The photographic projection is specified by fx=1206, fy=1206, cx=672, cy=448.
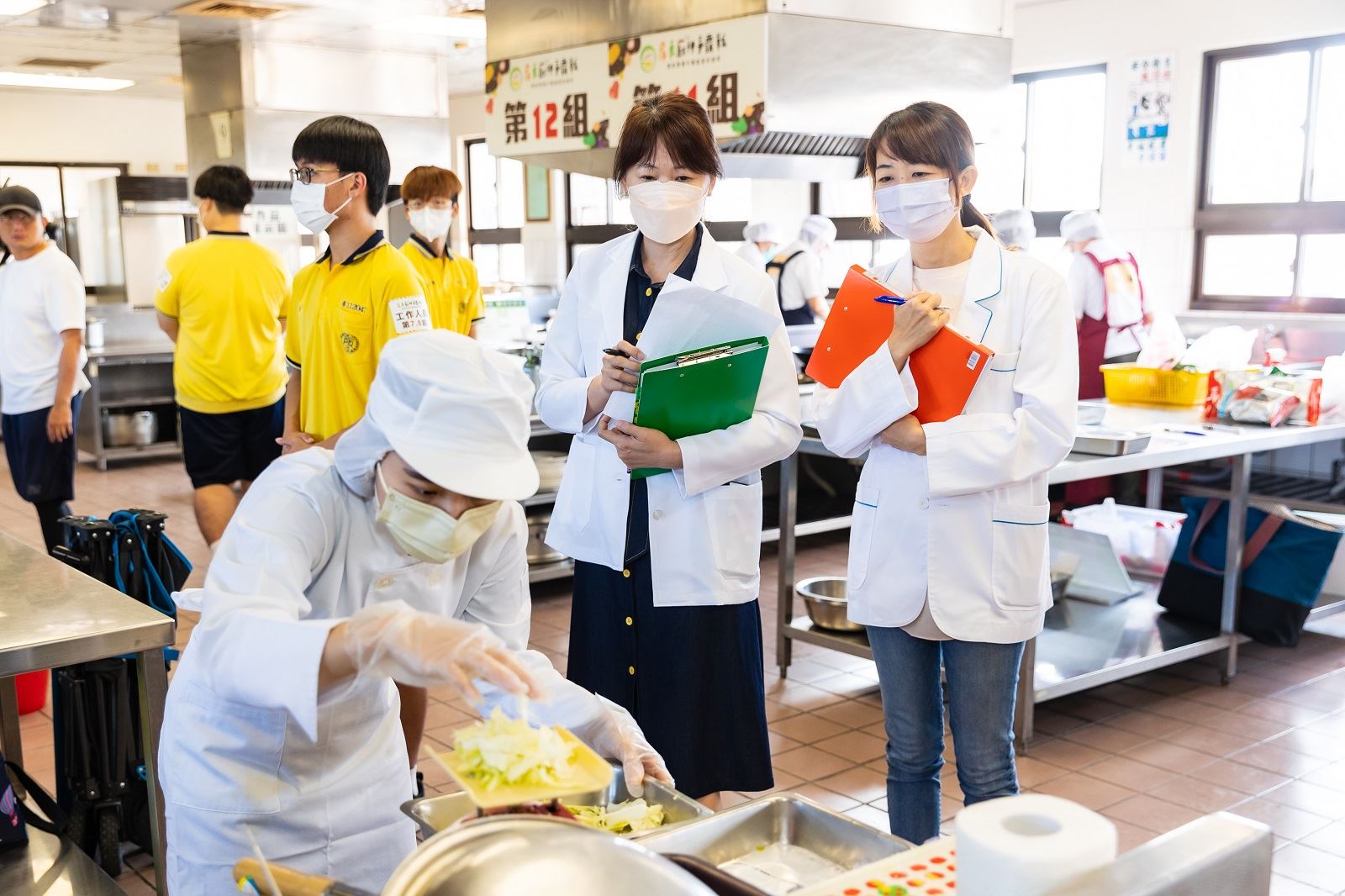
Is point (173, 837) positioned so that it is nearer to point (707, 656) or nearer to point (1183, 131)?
point (707, 656)

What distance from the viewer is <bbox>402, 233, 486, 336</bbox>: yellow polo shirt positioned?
4355 millimetres

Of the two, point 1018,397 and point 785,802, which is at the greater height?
point 1018,397

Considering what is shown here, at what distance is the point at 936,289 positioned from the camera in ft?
7.73

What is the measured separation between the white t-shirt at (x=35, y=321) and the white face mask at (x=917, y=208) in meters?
3.54

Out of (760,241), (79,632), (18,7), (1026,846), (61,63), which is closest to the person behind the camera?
(1026,846)

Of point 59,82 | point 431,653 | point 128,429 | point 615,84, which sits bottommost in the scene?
point 128,429

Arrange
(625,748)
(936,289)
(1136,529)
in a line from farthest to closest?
(1136,529), (936,289), (625,748)

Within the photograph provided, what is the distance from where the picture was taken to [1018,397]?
2279 mm

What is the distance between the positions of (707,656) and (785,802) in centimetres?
83

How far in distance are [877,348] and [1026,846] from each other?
143cm

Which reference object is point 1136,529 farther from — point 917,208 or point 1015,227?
point 917,208

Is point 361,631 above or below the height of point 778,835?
above

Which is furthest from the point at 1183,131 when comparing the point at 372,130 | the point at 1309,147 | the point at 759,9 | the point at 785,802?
the point at 785,802

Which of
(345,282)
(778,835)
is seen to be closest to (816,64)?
(345,282)
